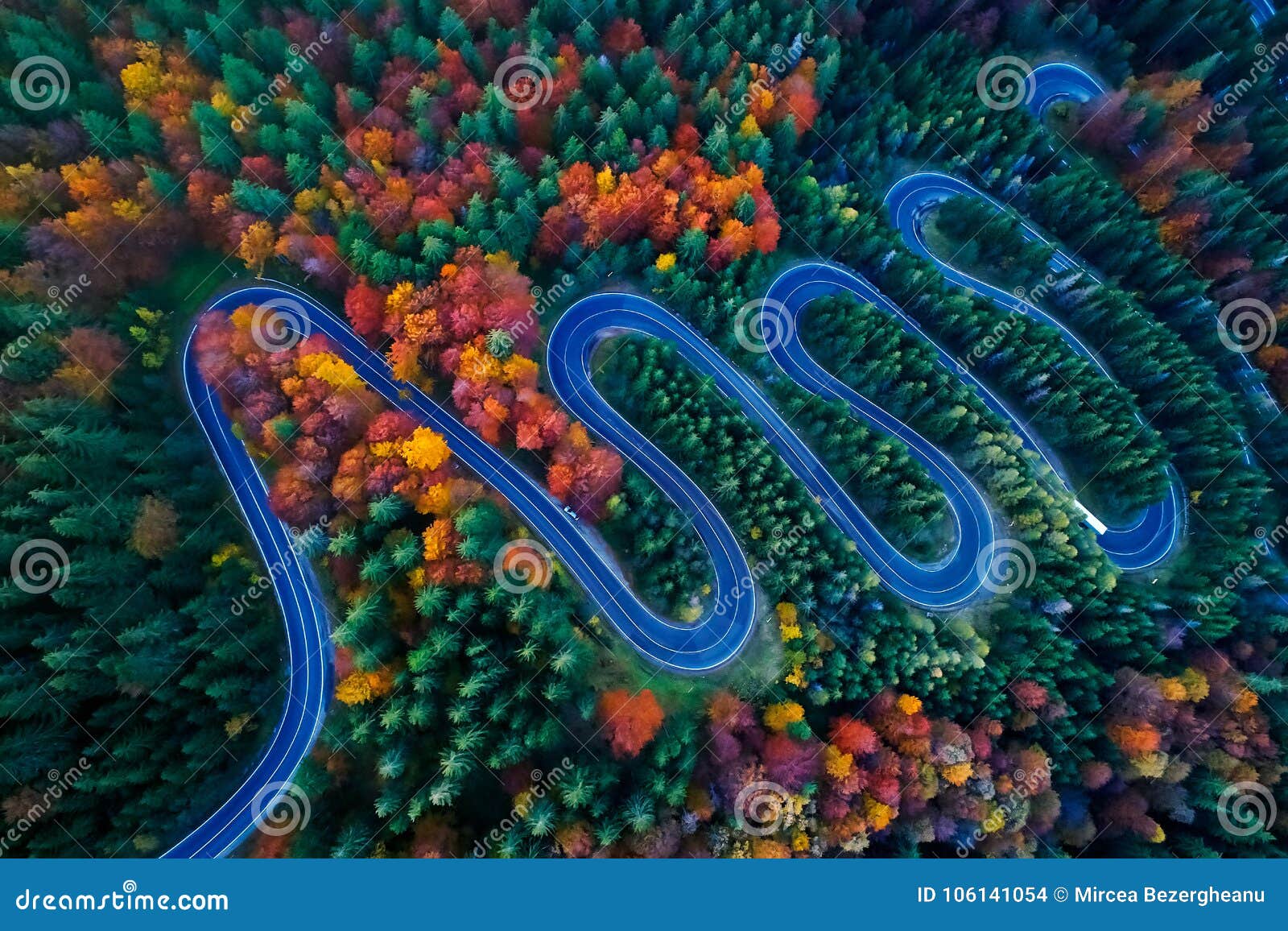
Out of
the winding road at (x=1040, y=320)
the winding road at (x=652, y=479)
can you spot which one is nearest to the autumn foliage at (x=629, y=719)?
the winding road at (x=652, y=479)

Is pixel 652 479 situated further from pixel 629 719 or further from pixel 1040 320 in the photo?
pixel 1040 320

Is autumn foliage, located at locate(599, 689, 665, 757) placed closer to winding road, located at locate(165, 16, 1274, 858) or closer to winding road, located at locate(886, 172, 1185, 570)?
winding road, located at locate(165, 16, 1274, 858)

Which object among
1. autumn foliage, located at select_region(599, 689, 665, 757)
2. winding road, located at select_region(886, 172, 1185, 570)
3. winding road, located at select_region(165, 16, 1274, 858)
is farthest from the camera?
winding road, located at select_region(886, 172, 1185, 570)

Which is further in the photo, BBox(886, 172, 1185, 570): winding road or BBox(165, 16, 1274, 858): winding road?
BBox(886, 172, 1185, 570): winding road

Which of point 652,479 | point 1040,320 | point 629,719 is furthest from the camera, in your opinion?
point 1040,320

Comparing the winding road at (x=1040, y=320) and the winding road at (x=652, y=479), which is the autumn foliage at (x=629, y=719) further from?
the winding road at (x=1040, y=320)

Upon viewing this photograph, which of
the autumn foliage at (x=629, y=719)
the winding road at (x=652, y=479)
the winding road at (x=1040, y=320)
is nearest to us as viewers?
the autumn foliage at (x=629, y=719)

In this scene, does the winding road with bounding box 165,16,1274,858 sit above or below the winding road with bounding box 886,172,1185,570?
below

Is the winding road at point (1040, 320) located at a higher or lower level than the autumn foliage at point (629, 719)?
higher

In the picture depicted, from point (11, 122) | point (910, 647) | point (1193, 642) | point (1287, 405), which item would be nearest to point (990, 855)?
point (910, 647)

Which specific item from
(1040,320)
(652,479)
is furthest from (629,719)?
(1040,320)

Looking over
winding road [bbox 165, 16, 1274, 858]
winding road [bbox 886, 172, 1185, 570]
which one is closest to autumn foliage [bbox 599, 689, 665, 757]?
winding road [bbox 165, 16, 1274, 858]
